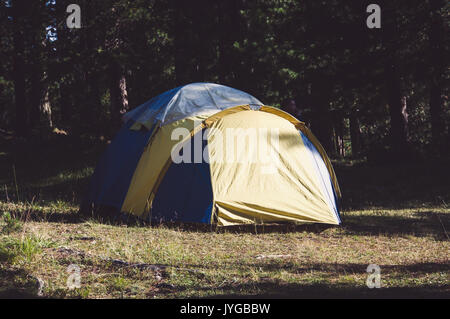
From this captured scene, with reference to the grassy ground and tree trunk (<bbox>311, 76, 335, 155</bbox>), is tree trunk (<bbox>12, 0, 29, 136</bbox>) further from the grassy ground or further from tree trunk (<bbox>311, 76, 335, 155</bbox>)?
tree trunk (<bbox>311, 76, 335, 155</bbox>)

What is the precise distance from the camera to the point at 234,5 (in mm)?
18328

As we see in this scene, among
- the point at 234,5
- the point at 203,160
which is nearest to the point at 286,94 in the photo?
the point at 234,5

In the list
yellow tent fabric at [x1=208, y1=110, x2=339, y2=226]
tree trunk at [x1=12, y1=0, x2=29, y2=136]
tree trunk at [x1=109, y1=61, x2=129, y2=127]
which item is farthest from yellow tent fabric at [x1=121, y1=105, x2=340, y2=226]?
tree trunk at [x1=12, y1=0, x2=29, y2=136]

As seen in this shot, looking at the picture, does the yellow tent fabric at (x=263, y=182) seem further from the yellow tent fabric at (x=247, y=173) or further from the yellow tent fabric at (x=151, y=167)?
the yellow tent fabric at (x=151, y=167)

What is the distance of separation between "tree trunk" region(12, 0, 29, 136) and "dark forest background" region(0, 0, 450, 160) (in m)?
0.04

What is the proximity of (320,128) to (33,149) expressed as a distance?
10.2 meters

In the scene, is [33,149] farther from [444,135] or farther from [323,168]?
[444,135]

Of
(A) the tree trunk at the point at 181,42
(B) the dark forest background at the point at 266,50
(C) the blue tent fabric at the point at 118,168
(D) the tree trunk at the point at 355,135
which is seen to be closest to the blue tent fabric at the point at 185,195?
(C) the blue tent fabric at the point at 118,168

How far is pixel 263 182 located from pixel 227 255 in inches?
84.2

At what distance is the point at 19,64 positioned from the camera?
18.9 meters

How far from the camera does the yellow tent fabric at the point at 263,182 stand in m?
8.65

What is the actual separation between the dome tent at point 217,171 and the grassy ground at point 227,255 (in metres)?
0.34

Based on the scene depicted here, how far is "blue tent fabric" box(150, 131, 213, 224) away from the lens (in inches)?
342

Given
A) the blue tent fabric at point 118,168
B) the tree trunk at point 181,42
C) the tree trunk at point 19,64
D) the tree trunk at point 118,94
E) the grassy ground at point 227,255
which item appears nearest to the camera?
the grassy ground at point 227,255
